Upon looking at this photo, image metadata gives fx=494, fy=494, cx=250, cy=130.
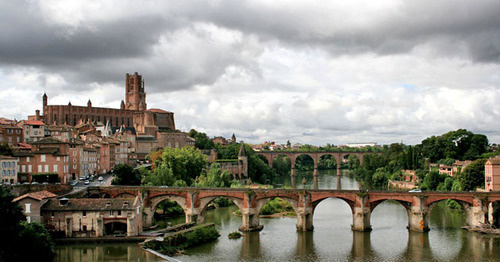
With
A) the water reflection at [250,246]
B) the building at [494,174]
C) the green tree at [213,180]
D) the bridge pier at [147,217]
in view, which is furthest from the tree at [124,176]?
the building at [494,174]

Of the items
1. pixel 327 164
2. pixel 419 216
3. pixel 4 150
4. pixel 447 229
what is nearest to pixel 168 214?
pixel 4 150

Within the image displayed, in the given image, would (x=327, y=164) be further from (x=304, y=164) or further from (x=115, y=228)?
(x=115, y=228)

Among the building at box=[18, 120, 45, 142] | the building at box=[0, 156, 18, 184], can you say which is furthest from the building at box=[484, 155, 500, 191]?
the building at box=[18, 120, 45, 142]

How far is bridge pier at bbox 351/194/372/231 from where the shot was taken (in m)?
46.1

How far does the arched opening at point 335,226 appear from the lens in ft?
133

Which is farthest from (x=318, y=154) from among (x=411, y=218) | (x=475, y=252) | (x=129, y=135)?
(x=475, y=252)

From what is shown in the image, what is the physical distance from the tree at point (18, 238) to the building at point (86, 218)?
13.1 ft

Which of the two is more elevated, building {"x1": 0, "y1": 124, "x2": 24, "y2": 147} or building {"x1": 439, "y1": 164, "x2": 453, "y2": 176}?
building {"x1": 0, "y1": 124, "x2": 24, "y2": 147}

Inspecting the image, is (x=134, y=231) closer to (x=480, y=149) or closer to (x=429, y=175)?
(x=429, y=175)

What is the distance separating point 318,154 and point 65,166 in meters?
84.2

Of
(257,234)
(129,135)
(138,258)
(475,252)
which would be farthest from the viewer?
(129,135)

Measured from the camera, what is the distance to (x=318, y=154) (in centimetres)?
12962

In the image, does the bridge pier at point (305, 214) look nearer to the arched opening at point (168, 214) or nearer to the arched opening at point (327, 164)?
the arched opening at point (168, 214)

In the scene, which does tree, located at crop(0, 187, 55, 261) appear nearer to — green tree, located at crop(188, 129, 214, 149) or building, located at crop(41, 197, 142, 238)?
building, located at crop(41, 197, 142, 238)
